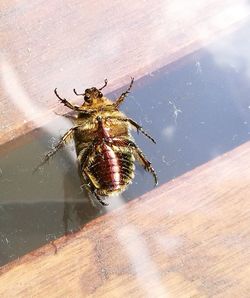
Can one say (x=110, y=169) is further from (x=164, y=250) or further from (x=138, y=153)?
(x=164, y=250)

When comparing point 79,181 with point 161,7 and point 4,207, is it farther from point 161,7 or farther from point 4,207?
point 161,7

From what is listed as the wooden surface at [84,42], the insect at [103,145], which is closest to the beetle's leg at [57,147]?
the insect at [103,145]

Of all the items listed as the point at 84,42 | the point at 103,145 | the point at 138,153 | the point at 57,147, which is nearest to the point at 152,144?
the point at 138,153

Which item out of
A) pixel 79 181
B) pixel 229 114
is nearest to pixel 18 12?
pixel 79 181

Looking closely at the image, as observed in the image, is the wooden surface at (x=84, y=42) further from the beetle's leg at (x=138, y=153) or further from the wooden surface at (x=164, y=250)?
the wooden surface at (x=164, y=250)

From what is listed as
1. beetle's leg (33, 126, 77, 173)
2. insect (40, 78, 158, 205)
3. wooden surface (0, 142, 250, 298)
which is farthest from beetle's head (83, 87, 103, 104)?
wooden surface (0, 142, 250, 298)

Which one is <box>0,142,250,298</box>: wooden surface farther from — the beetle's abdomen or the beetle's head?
the beetle's head
